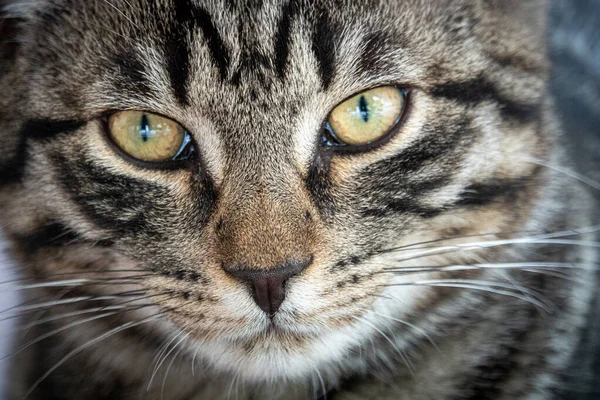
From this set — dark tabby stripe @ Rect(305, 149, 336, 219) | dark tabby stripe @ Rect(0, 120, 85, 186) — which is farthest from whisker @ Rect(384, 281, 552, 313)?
dark tabby stripe @ Rect(0, 120, 85, 186)

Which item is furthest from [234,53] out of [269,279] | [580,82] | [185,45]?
[580,82]

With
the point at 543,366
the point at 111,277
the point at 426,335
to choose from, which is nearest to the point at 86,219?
the point at 111,277

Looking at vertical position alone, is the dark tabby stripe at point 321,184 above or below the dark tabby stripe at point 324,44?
below

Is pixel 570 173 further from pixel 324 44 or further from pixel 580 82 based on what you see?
pixel 324 44

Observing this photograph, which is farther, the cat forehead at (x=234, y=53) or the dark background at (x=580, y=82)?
the dark background at (x=580, y=82)

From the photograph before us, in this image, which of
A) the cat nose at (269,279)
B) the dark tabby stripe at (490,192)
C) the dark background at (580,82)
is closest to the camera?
the cat nose at (269,279)

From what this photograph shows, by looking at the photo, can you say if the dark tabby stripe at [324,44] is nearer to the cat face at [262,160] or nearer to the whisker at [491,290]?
the cat face at [262,160]

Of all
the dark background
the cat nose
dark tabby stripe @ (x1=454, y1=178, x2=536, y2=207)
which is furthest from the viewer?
the dark background

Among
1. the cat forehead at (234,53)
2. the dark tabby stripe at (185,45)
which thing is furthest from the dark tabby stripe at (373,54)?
the dark tabby stripe at (185,45)

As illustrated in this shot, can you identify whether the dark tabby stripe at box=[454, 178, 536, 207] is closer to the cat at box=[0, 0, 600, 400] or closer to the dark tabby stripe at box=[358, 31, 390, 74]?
the cat at box=[0, 0, 600, 400]
